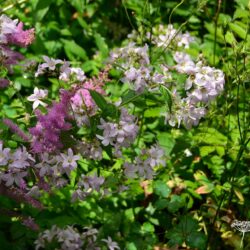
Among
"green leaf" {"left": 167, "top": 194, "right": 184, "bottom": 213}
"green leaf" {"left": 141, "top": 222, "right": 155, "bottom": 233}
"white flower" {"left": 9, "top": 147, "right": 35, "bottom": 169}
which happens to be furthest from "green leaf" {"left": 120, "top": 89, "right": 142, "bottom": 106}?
"green leaf" {"left": 141, "top": 222, "right": 155, "bottom": 233}

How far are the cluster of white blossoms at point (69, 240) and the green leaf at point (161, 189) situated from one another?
274 millimetres

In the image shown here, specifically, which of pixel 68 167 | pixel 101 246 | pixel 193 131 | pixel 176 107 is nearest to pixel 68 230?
pixel 101 246

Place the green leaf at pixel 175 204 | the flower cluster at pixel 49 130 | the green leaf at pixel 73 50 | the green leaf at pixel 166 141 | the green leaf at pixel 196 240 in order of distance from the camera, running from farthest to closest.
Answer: the green leaf at pixel 73 50
the green leaf at pixel 166 141
the green leaf at pixel 175 204
the green leaf at pixel 196 240
the flower cluster at pixel 49 130

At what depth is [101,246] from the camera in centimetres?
200

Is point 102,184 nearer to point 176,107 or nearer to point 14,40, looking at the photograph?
point 176,107

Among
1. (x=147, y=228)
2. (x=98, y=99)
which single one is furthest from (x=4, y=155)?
(x=147, y=228)

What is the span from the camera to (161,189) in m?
2.12

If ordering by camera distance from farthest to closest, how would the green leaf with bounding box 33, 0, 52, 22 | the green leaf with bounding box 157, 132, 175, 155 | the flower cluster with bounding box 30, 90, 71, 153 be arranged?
1. the green leaf with bounding box 33, 0, 52, 22
2. the green leaf with bounding box 157, 132, 175, 155
3. the flower cluster with bounding box 30, 90, 71, 153

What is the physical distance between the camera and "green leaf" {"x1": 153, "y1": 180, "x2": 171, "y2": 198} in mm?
2104

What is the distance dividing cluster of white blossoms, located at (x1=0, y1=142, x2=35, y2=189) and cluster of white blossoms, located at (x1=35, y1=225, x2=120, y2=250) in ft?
1.38

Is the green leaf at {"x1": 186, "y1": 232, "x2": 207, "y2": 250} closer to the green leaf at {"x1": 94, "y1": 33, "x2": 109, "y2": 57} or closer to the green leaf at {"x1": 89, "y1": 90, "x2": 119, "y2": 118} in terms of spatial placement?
the green leaf at {"x1": 89, "y1": 90, "x2": 119, "y2": 118}

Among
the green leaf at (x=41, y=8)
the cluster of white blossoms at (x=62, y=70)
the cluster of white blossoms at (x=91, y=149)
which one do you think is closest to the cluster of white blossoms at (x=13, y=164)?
the cluster of white blossoms at (x=91, y=149)

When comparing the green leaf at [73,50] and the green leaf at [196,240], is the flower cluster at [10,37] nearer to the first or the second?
the green leaf at [196,240]

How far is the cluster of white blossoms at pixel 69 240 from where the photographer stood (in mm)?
1927
